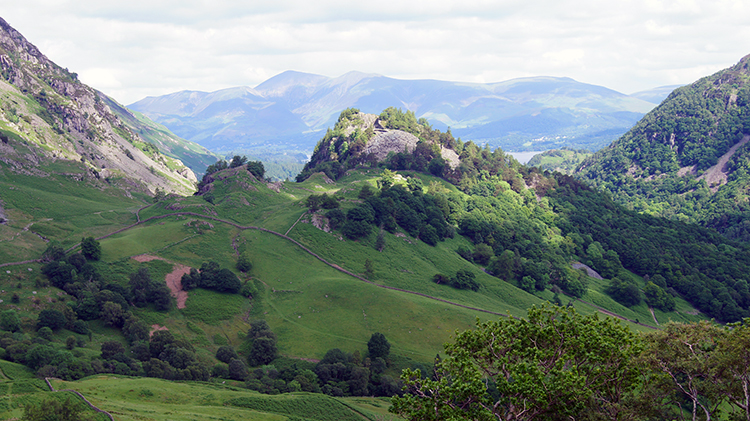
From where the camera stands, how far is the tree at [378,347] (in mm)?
66625

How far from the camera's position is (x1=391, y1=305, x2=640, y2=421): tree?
24953mm

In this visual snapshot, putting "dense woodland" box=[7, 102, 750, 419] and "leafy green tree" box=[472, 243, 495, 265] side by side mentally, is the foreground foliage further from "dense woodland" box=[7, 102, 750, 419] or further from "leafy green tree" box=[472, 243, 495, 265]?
"leafy green tree" box=[472, 243, 495, 265]

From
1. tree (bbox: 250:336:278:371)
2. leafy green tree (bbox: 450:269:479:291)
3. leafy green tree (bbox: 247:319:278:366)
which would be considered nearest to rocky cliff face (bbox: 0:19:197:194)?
leafy green tree (bbox: 247:319:278:366)

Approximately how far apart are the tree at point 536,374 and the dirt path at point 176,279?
2317 inches

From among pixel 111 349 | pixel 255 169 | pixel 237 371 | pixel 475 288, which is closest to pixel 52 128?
pixel 255 169

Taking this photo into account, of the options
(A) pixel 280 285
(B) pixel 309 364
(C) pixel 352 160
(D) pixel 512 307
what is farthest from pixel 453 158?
(B) pixel 309 364

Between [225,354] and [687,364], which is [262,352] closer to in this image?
[225,354]

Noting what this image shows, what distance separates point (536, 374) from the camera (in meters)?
25.0

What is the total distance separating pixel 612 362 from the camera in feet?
89.5

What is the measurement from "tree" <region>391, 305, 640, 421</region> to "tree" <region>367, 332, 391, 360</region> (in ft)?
125

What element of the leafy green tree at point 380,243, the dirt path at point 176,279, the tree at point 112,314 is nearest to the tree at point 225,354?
the dirt path at point 176,279

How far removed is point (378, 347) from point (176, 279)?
39.2 meters

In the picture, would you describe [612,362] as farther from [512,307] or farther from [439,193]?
[439,193]

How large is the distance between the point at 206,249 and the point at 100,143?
129214 mm
